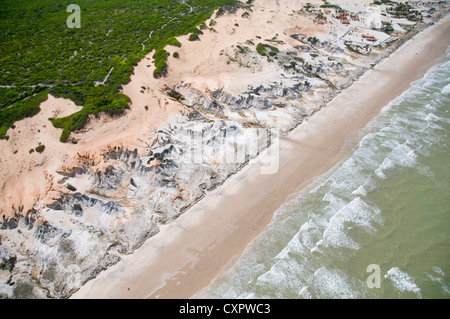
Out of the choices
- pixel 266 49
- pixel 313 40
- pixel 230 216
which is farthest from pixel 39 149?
pixel 313 40

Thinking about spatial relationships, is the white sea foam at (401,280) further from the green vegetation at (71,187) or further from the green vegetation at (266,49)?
the green vegetation at (266,49)

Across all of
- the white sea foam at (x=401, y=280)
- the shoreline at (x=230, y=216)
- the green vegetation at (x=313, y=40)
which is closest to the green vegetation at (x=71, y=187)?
the shoreline at (x=230, y=216)

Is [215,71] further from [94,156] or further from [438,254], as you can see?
[438,254]

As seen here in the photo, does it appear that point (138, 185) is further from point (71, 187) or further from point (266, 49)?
point (266, 49)

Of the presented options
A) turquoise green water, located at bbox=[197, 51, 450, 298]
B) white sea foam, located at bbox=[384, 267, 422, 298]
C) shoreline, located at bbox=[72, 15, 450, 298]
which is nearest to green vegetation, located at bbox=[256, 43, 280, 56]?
shoreline, located at bbox=[72, 15, 450, 298]

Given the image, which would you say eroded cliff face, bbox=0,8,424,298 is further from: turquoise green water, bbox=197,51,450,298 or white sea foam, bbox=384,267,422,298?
white sea foam, bbox=384,267,422,298
